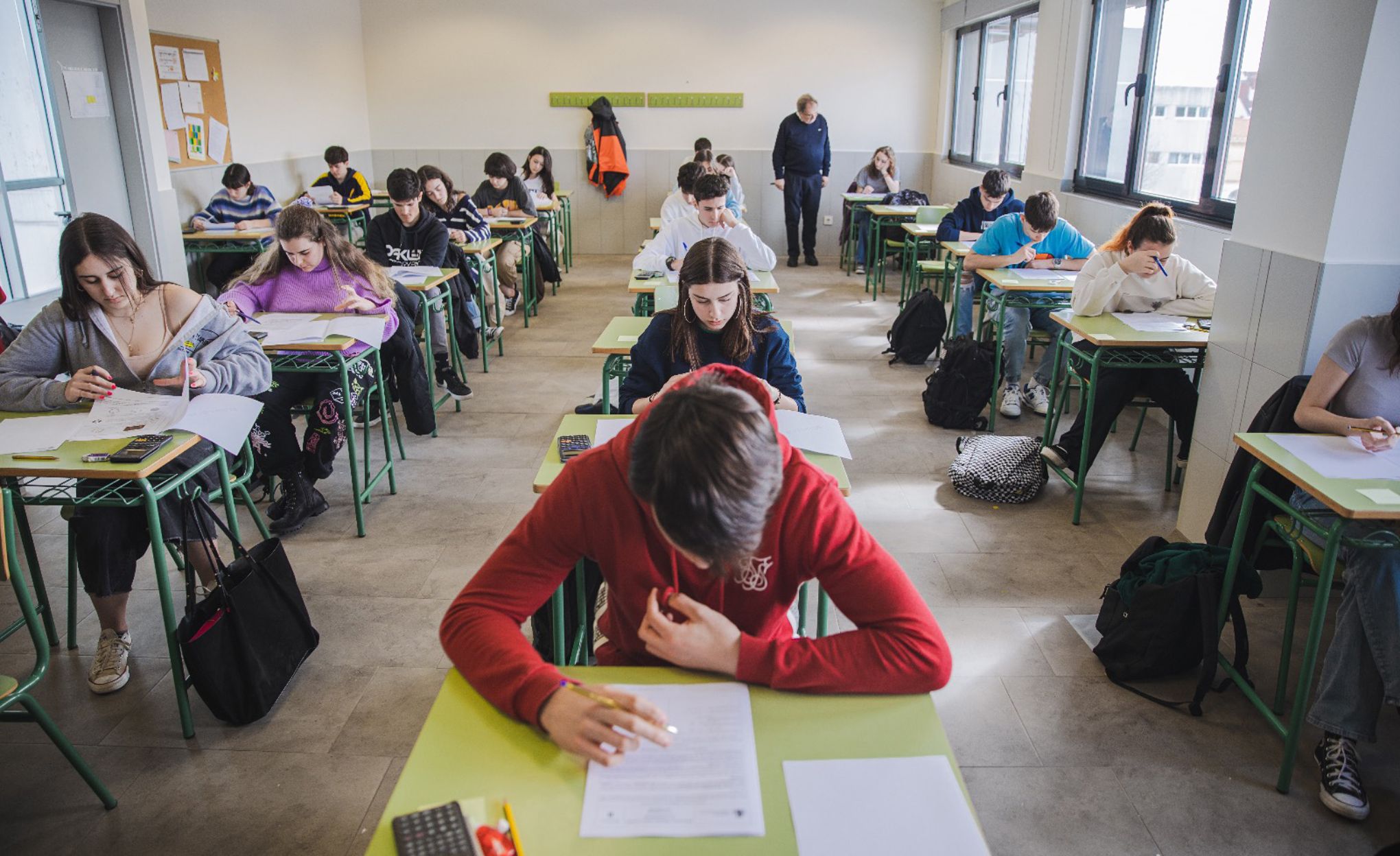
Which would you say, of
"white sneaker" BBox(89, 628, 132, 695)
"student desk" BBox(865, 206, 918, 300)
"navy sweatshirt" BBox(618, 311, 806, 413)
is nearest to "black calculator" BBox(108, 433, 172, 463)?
"white sneaker" BBox(89, 628, 132, 695)

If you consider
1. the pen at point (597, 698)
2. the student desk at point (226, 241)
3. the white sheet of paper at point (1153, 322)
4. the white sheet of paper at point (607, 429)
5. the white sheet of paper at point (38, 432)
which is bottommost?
the white sheet of paper at point (607, 429)

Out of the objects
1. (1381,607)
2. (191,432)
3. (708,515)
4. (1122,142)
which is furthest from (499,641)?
(1122,142)

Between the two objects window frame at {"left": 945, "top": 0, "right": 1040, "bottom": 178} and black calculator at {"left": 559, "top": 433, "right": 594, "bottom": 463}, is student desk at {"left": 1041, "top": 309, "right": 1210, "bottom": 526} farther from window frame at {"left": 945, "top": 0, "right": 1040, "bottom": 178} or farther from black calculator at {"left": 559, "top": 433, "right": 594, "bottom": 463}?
window frame at {"left": 945, "top": 0, "right": 1040, "bottom": 178}

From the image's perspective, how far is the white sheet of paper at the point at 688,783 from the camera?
1.02 m

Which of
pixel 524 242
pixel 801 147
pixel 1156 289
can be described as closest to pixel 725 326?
pixel 1156 289

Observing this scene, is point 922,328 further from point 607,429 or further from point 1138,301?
point 607,429

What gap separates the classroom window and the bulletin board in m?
6.44

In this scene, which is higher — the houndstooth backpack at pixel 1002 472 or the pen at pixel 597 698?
the pen at pixel 597 698

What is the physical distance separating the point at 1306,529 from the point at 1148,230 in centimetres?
184

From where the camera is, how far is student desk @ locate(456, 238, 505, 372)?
18.6 ft

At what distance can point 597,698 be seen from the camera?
1151mm

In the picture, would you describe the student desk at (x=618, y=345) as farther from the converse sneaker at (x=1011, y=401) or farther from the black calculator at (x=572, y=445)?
the converse sneaker at (x=1011, y=401)

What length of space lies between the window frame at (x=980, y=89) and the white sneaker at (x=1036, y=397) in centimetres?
319

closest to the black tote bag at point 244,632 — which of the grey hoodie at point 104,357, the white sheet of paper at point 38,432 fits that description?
the white sheet of paper at point 38,432
